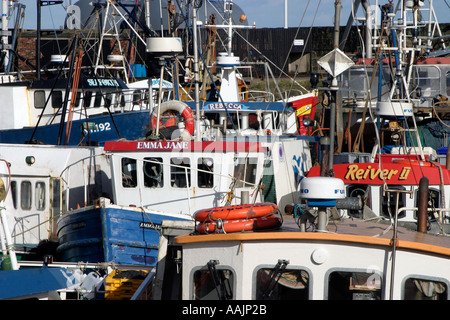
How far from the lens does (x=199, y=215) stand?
258 inches

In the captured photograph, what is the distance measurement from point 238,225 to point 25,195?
8609 millimetres

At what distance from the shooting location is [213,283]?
582cm

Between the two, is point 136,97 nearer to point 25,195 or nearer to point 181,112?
point 181,112

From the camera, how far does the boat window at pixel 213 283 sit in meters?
5.70

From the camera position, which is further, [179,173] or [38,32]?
[38,32]

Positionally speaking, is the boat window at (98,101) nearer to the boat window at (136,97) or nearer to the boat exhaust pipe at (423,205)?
the boat window at (136,97)

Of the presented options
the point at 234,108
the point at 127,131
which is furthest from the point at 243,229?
the point at 127,131

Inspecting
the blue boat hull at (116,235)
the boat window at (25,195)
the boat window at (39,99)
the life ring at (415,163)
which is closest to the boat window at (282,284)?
the blue boat hull at (116,235)

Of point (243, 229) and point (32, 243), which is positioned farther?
point (32, 243)

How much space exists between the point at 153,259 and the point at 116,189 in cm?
158

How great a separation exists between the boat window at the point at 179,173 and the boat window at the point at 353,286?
6.88m

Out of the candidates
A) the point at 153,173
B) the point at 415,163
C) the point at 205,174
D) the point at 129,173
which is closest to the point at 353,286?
the point at 415,163
